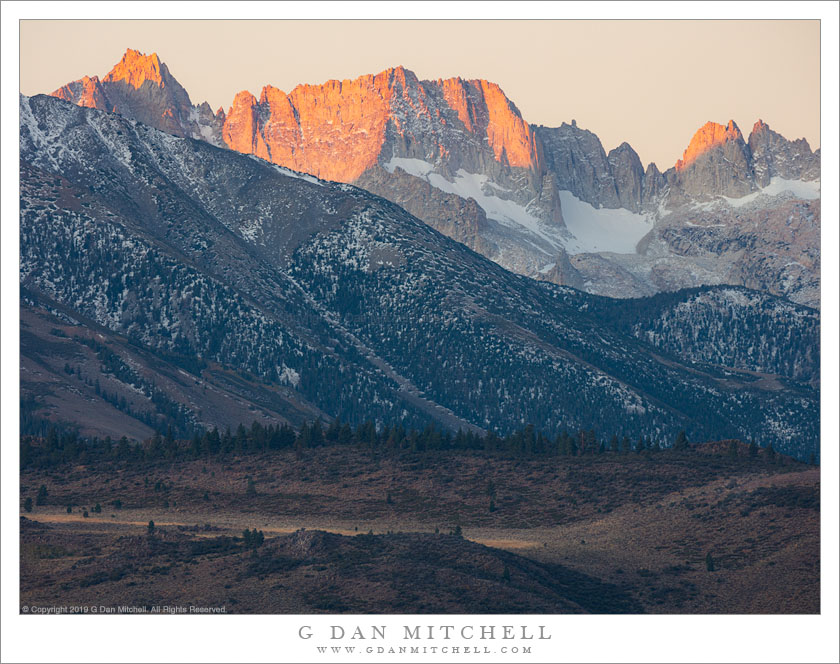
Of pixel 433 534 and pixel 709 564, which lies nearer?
pixel 709 564

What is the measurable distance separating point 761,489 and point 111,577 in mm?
70734

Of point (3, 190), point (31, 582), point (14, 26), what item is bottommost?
point (31, 582)

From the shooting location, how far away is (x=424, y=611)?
100688 mm

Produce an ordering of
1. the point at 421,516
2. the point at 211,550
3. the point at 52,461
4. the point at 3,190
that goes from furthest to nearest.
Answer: the point at 52,461, the point at 421,516, the point at 211,550, the point at 3,190

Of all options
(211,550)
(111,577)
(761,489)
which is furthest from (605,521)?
(111,577)

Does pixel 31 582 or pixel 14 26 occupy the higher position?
pixel 14 26

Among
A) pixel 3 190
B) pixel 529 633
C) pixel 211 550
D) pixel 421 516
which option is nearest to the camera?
pixel 529 633

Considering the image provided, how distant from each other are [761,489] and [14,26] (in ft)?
295

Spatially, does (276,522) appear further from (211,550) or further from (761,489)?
(761,489)

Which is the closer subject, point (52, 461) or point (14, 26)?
point (14, 26)

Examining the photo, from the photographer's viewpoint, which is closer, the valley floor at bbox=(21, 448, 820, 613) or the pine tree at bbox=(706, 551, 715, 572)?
the valley floor at bbox=(21, 448, 820, 613)

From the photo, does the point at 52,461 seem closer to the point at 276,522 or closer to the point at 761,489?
the point at 276,522

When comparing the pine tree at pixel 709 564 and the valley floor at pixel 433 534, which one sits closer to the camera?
the valley floor at pixel 433 534

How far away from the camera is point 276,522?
152 metres
